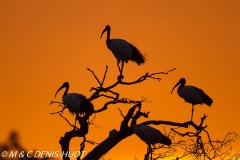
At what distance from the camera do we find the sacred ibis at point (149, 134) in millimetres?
18906

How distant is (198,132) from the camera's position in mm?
18266

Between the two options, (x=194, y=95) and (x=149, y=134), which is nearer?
(x=149, y=134)

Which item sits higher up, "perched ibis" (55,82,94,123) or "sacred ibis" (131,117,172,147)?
"perched ibis" (55,82,94,123)

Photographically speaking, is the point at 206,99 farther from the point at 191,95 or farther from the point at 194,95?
the point at 191,95

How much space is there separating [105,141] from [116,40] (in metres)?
3.93

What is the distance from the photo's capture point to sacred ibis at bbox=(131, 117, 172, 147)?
62.0 ft

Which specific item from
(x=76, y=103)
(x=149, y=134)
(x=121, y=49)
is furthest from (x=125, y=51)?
(x=149, y=134)

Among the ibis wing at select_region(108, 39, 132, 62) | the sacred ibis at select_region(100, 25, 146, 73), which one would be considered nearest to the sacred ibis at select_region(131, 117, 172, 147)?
the sacred ibis at select_region(100, 25, 146, 73)

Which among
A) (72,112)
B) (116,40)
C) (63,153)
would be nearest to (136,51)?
(116,40)

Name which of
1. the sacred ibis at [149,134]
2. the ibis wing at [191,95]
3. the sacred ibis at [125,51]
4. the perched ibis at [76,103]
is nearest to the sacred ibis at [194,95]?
the ibis wing at [191,95]

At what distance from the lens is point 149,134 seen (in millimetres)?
19438

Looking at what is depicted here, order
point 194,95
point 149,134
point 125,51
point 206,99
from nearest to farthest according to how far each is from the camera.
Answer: point 149,134 → point 125,51 → point 206,99 → point 194,95

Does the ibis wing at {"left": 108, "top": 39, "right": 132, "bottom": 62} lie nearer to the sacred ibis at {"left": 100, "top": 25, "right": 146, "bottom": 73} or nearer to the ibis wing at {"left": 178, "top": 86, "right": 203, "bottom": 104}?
the sacred ibis at {"left": 100, "top": 25, "right": 146, "bottom": 73}

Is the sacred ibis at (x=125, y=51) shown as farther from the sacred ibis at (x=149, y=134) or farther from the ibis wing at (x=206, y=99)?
the ibis wing at (x=206, y=99)
